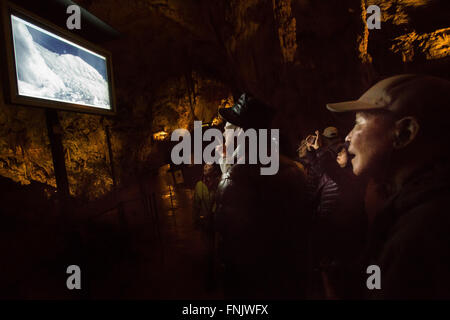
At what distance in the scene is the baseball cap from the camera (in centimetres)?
89

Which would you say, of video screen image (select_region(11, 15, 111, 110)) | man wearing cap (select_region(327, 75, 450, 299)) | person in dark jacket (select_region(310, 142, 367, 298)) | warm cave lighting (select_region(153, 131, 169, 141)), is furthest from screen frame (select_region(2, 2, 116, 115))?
warm cave lighting (select_region(153, 131, 169, 141))

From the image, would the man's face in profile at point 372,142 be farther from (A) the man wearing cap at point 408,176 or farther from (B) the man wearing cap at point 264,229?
(B) the man wearing cap at point 264,229

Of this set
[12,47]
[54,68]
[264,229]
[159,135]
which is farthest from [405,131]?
[159,135]

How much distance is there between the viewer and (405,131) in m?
0.93

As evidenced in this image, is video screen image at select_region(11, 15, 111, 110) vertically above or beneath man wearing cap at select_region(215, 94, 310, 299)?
above

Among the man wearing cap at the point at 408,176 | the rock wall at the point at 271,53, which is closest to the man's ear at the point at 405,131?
the man wearing cap at the point at 408,176

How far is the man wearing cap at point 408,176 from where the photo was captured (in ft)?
2.45

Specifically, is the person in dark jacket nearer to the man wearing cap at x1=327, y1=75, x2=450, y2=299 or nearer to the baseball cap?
the man wearing cap at x1=327, y1=75, x2=450, y2=299

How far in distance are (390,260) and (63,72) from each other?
3779 mm

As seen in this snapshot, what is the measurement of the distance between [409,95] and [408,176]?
359mm

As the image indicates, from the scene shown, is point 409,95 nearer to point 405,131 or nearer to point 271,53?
point 405,131

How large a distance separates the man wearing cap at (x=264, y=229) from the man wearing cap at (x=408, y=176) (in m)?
0.65

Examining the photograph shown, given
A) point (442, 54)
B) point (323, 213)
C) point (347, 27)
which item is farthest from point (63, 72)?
point (442, 54)

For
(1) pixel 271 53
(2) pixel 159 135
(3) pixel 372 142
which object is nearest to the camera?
(3) pixel 372 142
